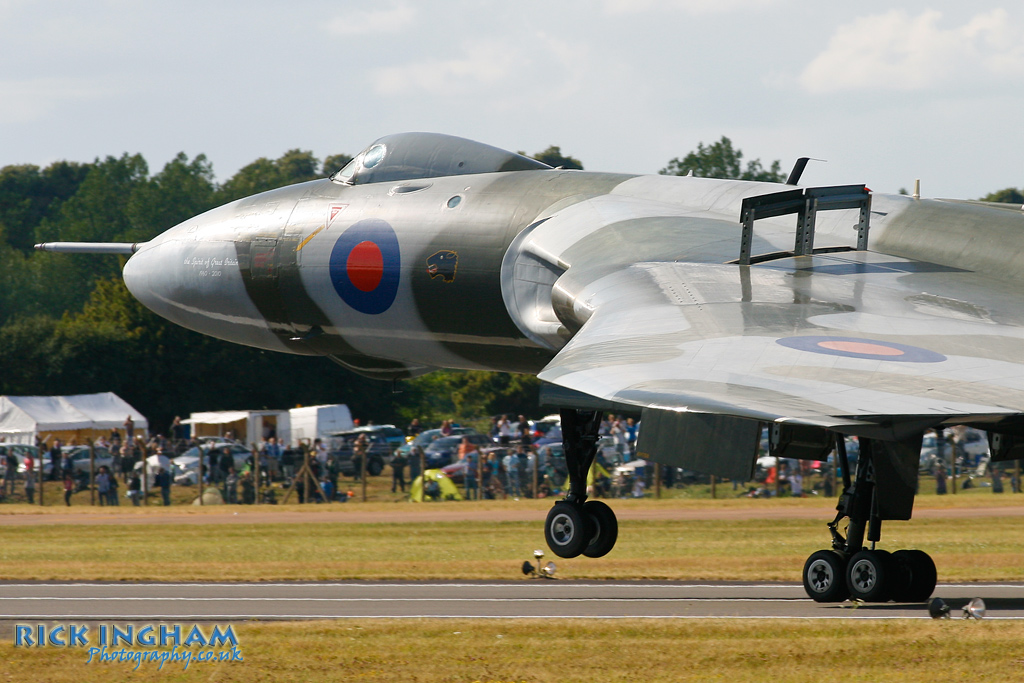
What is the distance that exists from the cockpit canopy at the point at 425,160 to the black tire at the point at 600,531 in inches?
195

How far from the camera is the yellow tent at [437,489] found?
40.5 meters

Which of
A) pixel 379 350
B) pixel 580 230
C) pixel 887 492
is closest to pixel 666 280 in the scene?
pixel 580 230

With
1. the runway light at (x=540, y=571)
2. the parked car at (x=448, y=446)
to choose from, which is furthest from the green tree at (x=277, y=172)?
the runway light at (x=540, y=571)

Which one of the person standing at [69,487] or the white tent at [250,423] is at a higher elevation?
the white tent at [250,423]

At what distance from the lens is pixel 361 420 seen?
3174 inches

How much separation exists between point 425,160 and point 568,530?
5.66 metres

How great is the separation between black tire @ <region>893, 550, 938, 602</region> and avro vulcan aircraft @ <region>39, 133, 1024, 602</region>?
0.03 metres

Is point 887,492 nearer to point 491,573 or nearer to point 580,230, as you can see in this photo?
point 580,230

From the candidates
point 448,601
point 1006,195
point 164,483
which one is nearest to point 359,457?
point 164,483

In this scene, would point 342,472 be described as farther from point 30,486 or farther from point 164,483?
point 30,486

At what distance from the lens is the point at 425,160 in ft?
58.4

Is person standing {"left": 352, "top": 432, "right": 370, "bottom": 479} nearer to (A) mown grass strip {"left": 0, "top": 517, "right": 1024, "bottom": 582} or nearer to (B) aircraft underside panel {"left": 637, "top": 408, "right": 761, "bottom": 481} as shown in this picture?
(A) mown grass strip {"left": 0, "top": 517, "right": 1024, "bottom": 582}

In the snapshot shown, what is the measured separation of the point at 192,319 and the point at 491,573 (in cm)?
786

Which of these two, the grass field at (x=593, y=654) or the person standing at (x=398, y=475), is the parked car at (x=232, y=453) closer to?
the person standing at (x=398, y=475)
